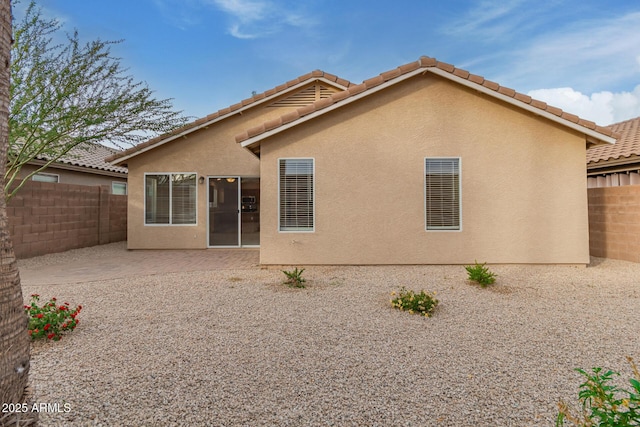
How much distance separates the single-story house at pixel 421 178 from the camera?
8656mm

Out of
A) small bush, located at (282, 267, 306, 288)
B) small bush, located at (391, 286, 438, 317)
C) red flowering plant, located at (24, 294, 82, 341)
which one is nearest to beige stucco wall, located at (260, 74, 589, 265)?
small bush, located at (282, 267, 306, 288)

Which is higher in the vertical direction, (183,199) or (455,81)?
(455,81)

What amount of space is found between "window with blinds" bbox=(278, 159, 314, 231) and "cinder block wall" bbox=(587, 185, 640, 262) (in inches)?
350

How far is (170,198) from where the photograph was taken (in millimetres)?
12219

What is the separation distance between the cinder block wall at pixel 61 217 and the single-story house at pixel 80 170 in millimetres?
1495

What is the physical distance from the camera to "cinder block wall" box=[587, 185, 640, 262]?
9.09 metres

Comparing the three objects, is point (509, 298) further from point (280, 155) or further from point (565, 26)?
point (565, 26)

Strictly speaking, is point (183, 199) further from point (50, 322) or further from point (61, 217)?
point (50, 322)

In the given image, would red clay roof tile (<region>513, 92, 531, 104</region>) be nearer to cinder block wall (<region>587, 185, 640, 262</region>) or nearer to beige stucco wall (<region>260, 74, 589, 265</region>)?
beige stucco wall (<region>260, 74, 589, 265</region>)

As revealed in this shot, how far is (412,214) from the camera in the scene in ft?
28.9

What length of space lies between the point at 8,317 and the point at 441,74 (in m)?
9.45

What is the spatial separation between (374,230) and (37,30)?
35.5 feet

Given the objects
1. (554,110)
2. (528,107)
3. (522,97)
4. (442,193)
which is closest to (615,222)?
(554,110)

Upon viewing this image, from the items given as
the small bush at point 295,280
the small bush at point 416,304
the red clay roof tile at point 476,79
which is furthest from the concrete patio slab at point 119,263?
the red clay roof tile at point 476,79
